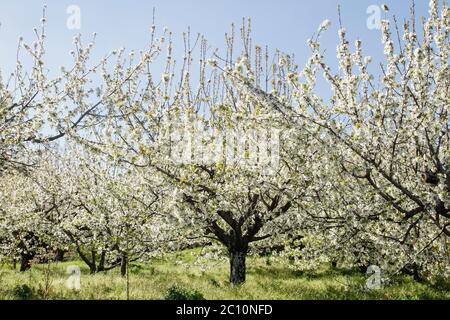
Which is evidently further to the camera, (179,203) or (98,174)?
(98,174)

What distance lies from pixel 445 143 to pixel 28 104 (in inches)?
379

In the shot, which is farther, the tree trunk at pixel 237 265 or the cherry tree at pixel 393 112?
the tree trunk at pixel 237 265

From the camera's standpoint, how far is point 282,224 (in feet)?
34.1

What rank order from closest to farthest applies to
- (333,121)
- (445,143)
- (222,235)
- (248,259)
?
(333,121), (445,143), (222,235), (248,259)

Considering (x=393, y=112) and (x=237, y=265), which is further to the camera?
(x=237, y=265)

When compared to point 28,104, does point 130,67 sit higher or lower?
higher

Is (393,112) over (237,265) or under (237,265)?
over

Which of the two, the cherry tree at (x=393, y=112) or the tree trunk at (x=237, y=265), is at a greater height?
the cherry tree at (x=393, y=112)

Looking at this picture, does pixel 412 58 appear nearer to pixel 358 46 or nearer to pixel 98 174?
pixel 358 46

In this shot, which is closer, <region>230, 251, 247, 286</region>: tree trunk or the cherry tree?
the cherry tree

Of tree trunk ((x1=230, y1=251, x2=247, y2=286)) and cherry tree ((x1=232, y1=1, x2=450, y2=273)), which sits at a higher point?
cherry tree ((x1=232, y1=1, x2=450, y2=273))

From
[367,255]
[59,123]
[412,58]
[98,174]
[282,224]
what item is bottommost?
[367,255]

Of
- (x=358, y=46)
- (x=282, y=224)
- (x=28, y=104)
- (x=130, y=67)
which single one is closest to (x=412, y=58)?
(x=358, y=46)

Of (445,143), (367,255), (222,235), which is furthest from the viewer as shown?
(222,235)
